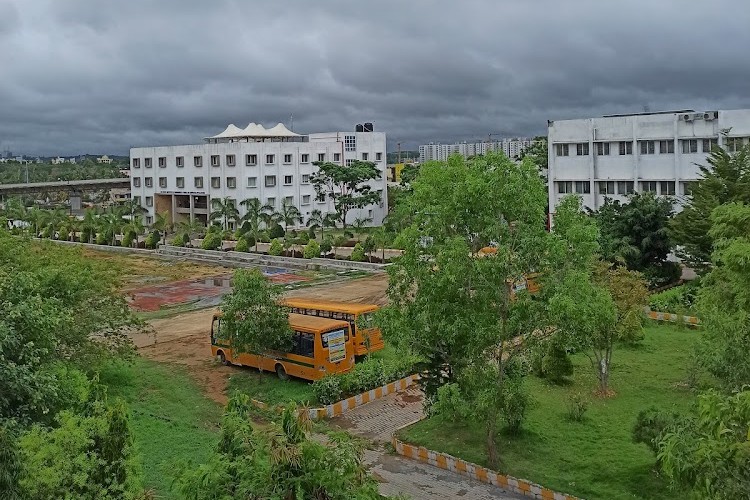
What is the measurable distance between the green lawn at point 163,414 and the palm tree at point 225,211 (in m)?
34.6

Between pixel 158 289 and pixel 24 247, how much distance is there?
64.6 ft

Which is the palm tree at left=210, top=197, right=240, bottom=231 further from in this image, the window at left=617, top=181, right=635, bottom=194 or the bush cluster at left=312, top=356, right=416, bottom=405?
the bush cluster at left=312, top=356, right=416, bottom=405

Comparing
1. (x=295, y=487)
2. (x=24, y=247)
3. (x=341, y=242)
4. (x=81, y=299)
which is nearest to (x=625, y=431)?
(x=295, y=487)

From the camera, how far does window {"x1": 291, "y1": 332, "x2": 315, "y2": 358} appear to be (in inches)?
752

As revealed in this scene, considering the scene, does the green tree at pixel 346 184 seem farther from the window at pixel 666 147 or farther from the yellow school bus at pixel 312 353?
the yellow school bus at pixel 312 353

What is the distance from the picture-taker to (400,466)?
14.1 metres

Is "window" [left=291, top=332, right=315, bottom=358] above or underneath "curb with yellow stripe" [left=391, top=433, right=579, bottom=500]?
above

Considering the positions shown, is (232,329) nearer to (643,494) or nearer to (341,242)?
(643,494)

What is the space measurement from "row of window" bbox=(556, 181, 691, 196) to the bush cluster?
75.0 feet

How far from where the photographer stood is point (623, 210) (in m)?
31.5

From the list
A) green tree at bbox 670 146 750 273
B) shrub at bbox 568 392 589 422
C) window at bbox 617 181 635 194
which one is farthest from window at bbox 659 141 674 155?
shrub at bbox 568 392 589 422

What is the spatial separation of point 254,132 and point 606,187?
37.8 m

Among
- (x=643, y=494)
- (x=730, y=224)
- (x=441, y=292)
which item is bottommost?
(x=643, y=494)

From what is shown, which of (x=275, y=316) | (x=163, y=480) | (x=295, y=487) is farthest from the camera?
(x=275, y=316)
